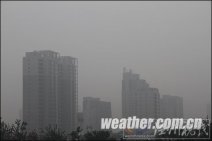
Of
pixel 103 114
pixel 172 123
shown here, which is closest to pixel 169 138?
pixel 172 123

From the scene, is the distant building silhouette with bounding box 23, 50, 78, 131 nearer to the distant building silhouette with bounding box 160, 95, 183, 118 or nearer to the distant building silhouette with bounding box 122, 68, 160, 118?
the distant building silhouette with bounding box 122, 68, 160, 118

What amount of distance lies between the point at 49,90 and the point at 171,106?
9.39 meters

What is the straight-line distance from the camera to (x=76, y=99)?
122ft

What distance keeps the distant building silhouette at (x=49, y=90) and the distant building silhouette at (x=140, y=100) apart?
527cm

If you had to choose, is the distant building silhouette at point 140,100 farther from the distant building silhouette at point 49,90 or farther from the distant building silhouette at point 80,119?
the distant building silhouette at point 49,90

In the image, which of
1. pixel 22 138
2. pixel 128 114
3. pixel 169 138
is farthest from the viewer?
pixel 128 114

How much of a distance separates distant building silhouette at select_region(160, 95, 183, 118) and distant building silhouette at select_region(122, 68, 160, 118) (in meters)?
0.62

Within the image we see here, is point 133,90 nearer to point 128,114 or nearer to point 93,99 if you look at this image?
point 128,114

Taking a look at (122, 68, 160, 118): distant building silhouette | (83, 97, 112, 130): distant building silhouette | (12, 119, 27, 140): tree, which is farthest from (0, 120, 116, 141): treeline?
(83, 97, 112, 130): distant building silhouette

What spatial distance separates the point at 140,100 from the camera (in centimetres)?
3325

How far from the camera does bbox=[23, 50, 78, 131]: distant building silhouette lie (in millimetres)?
34812

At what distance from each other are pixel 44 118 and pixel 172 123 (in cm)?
1757

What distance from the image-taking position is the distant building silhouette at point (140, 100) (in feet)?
105

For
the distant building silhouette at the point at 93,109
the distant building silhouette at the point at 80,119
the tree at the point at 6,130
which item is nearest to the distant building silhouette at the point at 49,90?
the distant building silhouette at the point at 80,119
